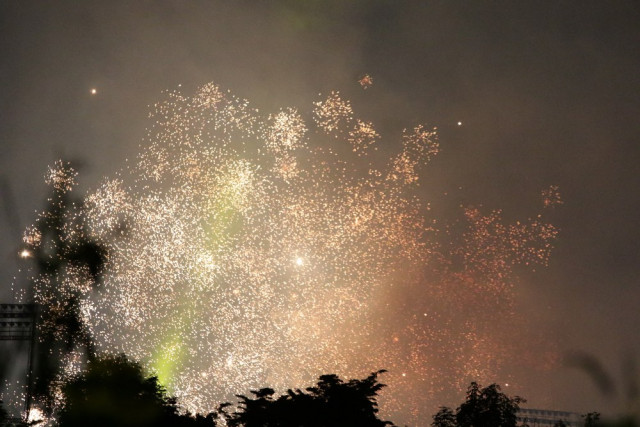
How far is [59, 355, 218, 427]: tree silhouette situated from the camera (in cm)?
2364

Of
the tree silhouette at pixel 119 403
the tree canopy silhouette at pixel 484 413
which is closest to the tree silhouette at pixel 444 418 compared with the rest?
the tree canopy silhouette at pixel 484 413

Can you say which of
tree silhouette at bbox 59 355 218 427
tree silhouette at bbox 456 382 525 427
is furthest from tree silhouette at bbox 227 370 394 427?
tree silhouette at bbox 456 382 525 427

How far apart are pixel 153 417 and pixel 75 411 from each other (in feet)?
9.48

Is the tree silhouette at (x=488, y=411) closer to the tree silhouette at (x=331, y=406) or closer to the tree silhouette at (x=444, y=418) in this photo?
the tree silhouette at (x=444, y=418)

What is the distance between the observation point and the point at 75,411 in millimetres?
24625

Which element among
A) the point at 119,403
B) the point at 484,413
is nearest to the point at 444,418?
the point at 484,413

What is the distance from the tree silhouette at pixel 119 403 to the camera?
2364 cm

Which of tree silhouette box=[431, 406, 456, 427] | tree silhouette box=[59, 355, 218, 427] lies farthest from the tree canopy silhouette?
tree silhouette box=[59, 355, 218, 427]

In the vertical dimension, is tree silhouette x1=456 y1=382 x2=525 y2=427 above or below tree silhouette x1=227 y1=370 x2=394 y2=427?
above

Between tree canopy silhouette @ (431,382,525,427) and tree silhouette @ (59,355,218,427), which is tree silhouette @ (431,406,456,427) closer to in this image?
tree canopy silhouette @ (431,382,525,427)

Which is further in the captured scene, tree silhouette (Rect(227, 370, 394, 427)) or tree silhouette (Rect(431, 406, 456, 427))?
tree silhouette (Rect(431, 406, 456, 427))

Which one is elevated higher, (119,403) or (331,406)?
(119,403)

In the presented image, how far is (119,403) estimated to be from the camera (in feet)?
82.2

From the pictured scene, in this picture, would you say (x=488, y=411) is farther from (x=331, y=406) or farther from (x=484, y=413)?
(x=331, y=406)
